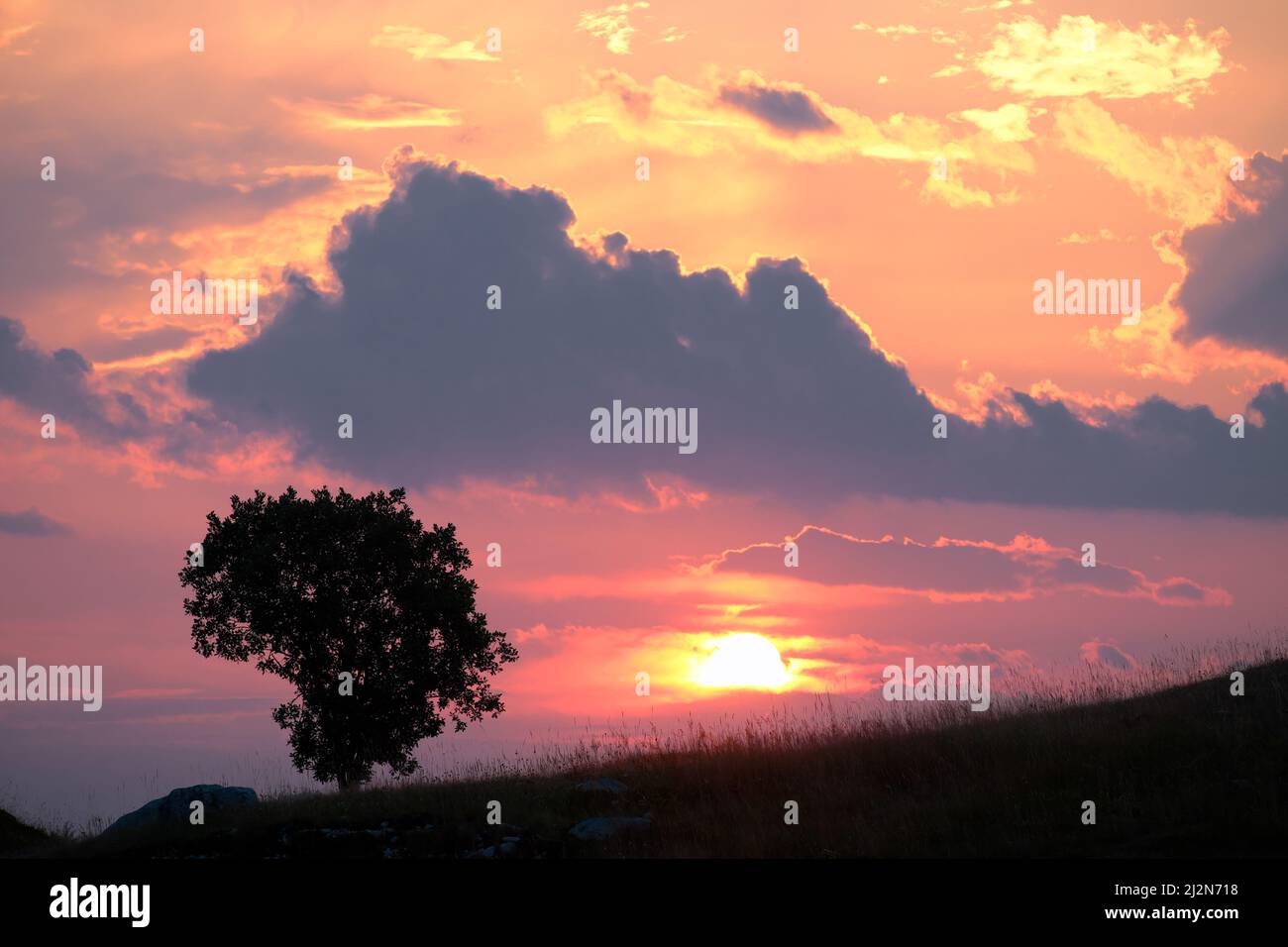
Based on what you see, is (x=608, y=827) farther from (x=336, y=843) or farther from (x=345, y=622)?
(x=345, y=622)

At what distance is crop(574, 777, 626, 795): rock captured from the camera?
30438mm

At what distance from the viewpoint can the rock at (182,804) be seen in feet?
108

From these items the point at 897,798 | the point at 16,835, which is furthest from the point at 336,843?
the point at 16,835

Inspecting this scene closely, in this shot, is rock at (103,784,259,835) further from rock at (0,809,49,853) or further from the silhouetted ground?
rock at (0,809,49,853)

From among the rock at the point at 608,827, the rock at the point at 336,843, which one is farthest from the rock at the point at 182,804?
the rock at the point at 608,827

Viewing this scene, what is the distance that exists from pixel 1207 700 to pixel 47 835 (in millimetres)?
37906

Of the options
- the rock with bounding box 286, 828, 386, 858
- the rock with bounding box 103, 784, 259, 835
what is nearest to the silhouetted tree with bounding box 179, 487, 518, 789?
the rock with bounding box 103, 784, 259, 835

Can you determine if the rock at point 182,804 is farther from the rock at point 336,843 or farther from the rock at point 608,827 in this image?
the rock at point 608,827

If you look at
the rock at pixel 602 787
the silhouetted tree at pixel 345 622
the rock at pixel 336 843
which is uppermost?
the silhouetted tree at pixel 345 622

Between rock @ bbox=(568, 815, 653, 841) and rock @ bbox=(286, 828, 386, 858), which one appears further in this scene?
rock @ bbox=(286, 828, 386, 858)

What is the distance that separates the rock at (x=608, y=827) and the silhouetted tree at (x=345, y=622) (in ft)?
48.5

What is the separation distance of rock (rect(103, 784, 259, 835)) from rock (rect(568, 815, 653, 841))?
12.0 m
